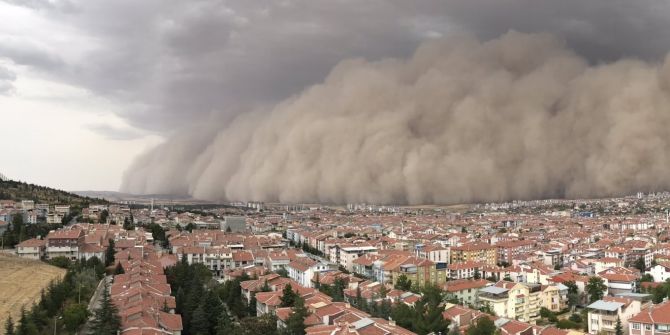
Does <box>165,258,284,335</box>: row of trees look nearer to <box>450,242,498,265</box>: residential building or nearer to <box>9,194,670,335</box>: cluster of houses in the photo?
<box>9,194,670,335</box>: cluster of houses

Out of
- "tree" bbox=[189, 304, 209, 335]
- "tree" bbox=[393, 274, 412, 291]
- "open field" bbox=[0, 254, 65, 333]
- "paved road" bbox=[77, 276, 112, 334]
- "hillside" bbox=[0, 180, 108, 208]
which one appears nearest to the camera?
"tree" bbox=[189, 304, 209, 335]

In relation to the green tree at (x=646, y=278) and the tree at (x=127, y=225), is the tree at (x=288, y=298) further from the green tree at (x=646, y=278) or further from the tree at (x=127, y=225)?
the tree at (x=127, y=225)

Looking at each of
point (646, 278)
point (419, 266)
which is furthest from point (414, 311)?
point (646, 278)

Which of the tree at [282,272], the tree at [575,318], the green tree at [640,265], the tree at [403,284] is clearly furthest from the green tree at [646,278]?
the tree at [282,272]

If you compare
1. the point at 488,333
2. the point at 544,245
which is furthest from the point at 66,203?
the point at 488,333

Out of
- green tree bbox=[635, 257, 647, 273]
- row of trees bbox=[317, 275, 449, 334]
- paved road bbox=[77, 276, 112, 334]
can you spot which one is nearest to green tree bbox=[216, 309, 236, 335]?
paved road bbox=[77, 276, 112, 334]

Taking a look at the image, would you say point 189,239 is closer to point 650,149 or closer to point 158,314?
point 158,314

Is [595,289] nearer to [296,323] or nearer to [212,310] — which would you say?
[296,323]
